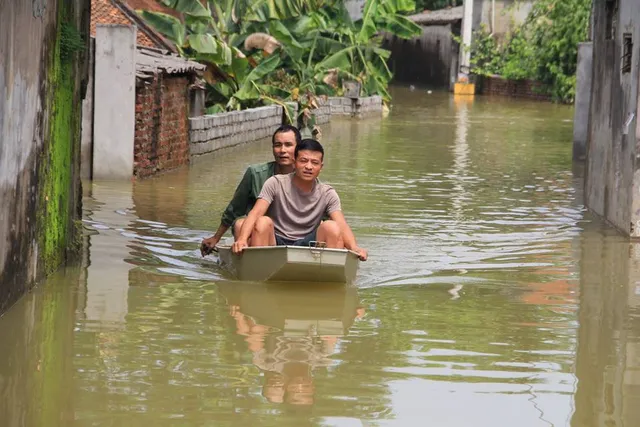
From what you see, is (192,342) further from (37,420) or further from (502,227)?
(502,227)

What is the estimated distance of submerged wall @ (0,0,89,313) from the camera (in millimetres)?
8578

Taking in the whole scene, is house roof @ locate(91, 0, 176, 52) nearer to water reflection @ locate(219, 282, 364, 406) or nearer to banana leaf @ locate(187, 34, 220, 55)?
banana leaf @ locate(187, 34, 220, 55)

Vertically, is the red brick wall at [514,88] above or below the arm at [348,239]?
above

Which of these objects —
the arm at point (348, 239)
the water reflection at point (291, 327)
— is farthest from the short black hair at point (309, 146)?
the water reflection at point (291, 327)

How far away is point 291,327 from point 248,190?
2152 millimetres

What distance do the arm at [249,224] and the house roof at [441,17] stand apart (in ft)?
139

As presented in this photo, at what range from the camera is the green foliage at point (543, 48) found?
41781 millimetres

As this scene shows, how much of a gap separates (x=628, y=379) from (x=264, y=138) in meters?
18.9

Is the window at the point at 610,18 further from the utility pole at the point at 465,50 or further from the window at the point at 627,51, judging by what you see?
the utility pole at the point at 465,50

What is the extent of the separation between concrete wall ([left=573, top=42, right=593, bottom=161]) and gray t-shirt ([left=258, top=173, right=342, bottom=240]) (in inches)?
422

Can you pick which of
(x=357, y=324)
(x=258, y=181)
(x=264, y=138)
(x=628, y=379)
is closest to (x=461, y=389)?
(x=628, y=379)

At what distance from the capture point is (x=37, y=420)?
21.7ft

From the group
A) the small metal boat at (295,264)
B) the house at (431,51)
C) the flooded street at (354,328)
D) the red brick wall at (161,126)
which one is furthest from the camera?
the house at (431,51)

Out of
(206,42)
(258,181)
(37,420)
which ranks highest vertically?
(206,42)
